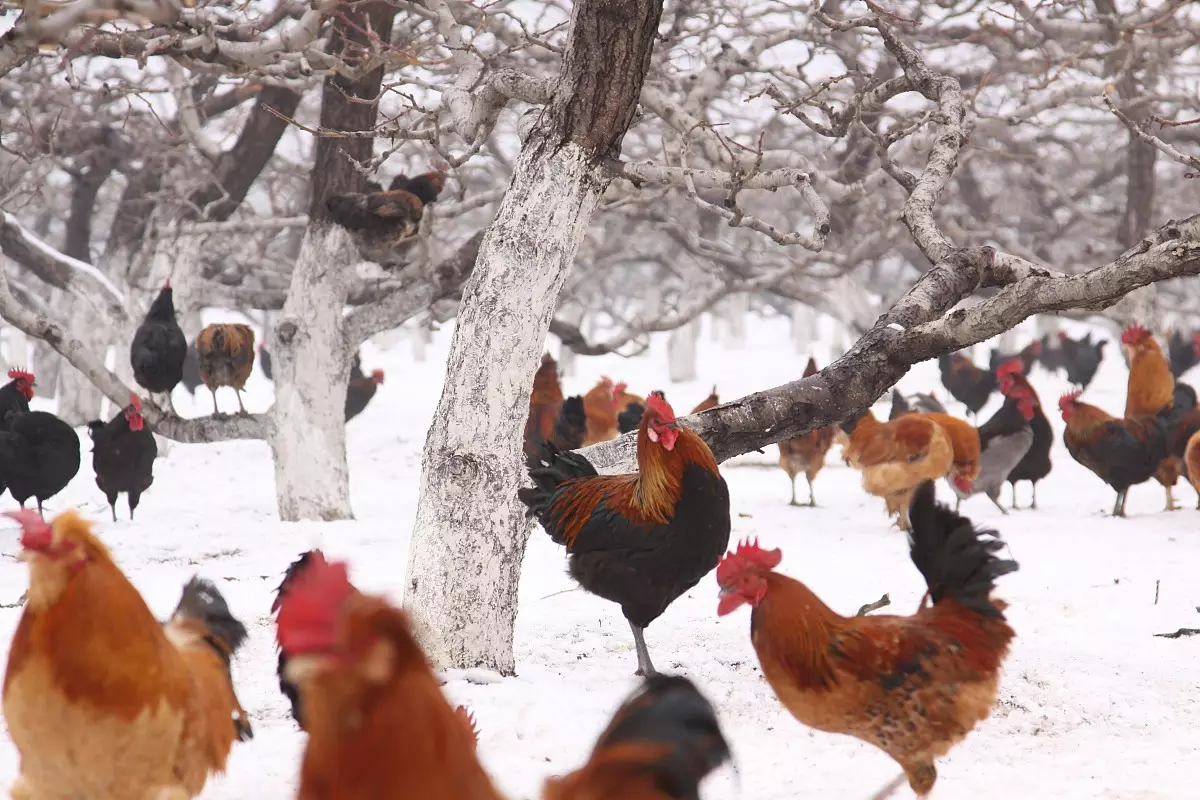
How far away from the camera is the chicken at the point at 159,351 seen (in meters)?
8.80

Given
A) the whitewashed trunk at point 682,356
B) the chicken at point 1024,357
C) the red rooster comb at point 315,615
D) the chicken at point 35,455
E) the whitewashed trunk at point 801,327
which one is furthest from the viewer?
the whitewashed trunk at point 801,327

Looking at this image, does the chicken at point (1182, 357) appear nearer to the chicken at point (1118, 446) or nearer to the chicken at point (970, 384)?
the chicken at point (970, 384)

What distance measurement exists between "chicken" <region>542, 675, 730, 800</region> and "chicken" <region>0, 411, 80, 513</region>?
7271mm

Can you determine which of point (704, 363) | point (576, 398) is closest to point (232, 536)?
point (576, 398)

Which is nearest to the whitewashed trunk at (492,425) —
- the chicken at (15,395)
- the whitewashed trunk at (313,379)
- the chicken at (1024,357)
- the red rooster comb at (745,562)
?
the red rooster comb at (745,562)

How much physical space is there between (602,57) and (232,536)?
18.7 ft

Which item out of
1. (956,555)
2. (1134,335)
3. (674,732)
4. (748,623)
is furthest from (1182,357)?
(674,732)

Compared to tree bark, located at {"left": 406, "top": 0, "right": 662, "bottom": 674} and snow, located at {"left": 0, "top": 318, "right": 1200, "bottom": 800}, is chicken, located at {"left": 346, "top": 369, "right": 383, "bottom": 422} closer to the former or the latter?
snow, located at {"left": 0, "top": 318, "right": 1200, "bottom": 800}

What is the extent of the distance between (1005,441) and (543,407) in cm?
459

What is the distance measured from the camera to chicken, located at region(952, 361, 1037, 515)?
31.6 feet

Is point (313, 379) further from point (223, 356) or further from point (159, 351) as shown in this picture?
point (223, 356)

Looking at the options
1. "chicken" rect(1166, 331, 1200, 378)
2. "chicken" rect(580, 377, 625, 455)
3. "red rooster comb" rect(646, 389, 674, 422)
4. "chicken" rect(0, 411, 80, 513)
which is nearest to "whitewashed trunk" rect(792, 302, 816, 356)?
"chicken" rect(1166, 331, 1200, 378)

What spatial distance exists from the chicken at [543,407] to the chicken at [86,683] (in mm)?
7639

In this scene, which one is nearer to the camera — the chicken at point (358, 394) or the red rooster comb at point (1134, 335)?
the red rooster comb at point (1134, 335)
